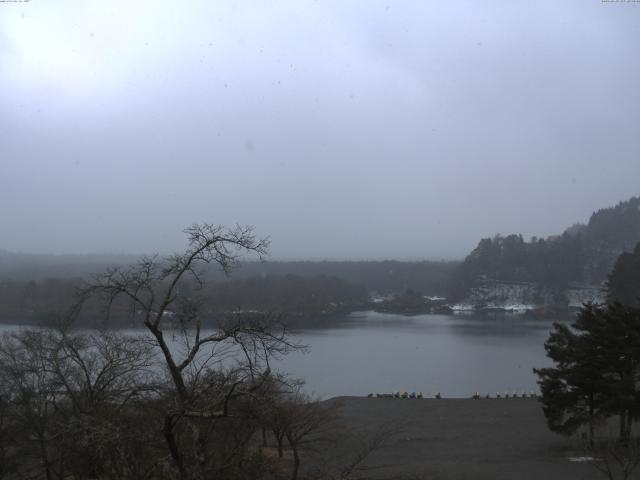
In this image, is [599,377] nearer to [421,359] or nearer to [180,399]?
[180,399]

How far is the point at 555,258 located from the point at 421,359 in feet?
126

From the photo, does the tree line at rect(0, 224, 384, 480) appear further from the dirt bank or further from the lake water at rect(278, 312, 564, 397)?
the lake water at rect(278, 312, 564, 397)

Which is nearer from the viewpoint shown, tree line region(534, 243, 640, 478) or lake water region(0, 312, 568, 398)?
tree line region(534, 243, 640, 478)

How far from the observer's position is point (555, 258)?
5872cm

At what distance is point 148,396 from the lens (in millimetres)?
4105

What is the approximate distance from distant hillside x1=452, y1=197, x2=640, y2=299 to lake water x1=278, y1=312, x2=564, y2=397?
19.2m

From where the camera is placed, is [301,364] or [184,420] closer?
[184,420]

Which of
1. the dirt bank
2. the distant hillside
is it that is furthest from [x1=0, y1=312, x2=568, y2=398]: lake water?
the distant hillside

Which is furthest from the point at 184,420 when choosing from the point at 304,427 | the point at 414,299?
the point at 414,299

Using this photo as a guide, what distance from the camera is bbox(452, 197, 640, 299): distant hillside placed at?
188ft

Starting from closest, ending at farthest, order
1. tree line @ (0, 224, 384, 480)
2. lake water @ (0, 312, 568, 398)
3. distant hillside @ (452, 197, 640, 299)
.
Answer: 1. tree line @ (0, 224, 384, 480)
2. lake water @ (0, 312, 568, 398)
3. distant hillside @ (452, 197, 640, 299)

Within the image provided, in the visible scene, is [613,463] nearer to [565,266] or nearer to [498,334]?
[498,334]

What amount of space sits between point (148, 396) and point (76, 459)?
0.77 m

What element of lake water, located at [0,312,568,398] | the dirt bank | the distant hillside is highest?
the distant hillside
